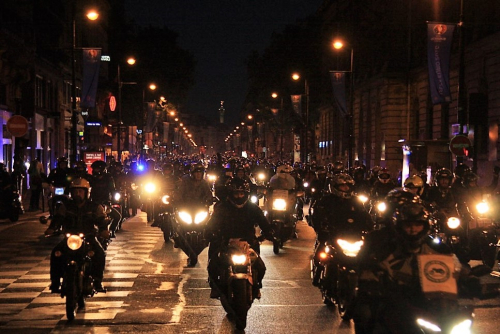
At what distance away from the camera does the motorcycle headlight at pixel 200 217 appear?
622 inches

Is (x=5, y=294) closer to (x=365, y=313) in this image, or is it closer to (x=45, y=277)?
(x=45, y=277)

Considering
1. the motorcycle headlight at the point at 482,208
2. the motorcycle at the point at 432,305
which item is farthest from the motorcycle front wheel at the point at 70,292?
the motorcycle headlight at the point at 482,208

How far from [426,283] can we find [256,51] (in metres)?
85.3

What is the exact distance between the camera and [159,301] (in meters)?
11.8

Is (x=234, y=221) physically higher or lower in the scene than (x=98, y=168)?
lower

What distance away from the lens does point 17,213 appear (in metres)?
26.2

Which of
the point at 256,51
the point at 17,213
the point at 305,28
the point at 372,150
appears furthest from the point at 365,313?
the point at 256,51

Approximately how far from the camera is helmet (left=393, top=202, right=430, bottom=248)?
6.81m

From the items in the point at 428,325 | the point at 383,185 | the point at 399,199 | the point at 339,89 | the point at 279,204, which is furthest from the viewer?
the point at 339,89

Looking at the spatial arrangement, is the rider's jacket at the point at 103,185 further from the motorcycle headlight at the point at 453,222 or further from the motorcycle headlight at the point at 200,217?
the motorcycle headlight at the point at 453,222

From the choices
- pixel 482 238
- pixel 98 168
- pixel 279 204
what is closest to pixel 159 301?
pixel 482 238

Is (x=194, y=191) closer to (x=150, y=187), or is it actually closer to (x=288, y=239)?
(x=288, y=239)

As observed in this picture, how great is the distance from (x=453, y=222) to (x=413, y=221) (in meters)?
8.72

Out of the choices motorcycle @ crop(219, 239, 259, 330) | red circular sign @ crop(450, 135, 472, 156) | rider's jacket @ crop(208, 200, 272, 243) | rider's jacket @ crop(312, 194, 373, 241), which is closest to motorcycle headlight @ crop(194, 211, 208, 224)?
rider's jacket @ crop(312, 194, 373, 241)
